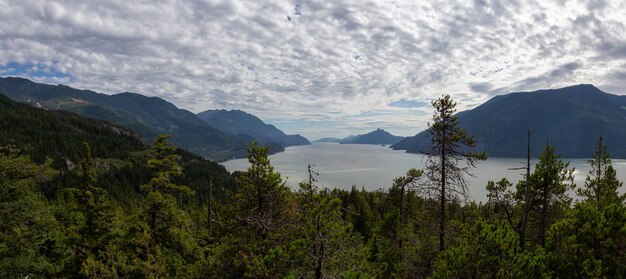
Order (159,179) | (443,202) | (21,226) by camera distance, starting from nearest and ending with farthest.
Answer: (21,226) → (159,179) → (443,202)

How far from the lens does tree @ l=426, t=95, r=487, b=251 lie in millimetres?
17453

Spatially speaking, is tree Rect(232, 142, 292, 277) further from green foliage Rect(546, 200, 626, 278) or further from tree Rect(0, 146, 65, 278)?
tree Rect(0, 146, 65, 278)

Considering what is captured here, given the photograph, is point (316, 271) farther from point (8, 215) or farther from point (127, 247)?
point (8, 215)

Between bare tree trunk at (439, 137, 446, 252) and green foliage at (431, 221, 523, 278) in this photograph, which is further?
bare tree trunk at (439, 137, 446, 252)

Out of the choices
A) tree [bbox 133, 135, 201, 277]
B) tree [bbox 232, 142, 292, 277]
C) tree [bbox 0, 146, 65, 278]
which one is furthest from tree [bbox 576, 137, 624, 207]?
tree [bbox 0, 146, 65, 278]

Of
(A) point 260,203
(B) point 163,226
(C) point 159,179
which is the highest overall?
(C) point 159,179

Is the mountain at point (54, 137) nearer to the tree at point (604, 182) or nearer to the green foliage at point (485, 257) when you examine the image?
the tree at point (604, 182)

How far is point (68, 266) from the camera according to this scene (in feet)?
59.2

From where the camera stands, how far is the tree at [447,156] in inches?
687

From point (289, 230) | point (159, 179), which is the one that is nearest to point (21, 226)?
point (159, 179)

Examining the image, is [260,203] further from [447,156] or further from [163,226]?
[447,156]

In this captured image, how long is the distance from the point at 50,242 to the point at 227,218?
12378 mm

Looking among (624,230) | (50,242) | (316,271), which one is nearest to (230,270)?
(316,271)

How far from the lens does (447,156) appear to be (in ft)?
60.4
